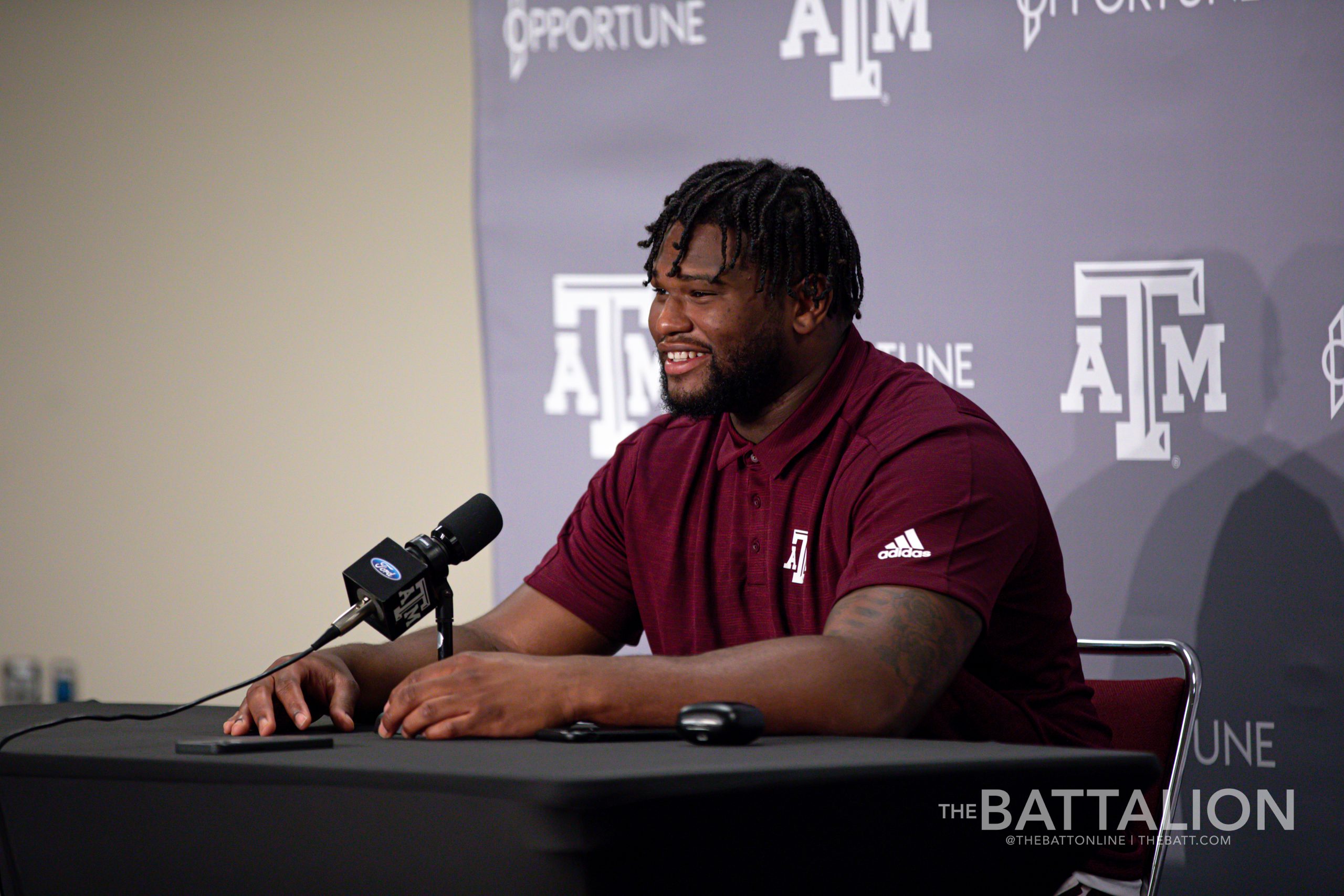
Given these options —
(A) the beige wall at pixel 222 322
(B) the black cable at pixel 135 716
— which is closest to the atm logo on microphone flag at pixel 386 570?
(B) the black cable at pixel 135 716

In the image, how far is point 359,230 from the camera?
3.05 meters

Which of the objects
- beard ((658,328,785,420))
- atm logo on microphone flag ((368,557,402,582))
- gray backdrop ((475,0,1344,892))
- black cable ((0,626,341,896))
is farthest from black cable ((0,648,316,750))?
gray backdrop ((475,0,1344,892))

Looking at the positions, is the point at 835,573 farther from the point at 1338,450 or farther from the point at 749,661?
the point at 1338,450

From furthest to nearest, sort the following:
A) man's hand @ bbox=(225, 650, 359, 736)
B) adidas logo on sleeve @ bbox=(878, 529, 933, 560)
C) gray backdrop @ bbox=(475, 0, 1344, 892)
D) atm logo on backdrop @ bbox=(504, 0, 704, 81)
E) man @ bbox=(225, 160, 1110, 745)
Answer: atm logo on backdrop @ bbox=(504, 0, 704, 81), gray backdrop @ bbox=(475, 0, 1344, 892), adidas logo on sleeve @ bbox=(878, 529, 933, 560), man's hand @ bbox=(225, 650, 359, 736), man @ bbox=(225, 160, 1110, 745)

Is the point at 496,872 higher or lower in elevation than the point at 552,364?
lower

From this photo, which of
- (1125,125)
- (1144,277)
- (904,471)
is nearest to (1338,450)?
(1144,277)

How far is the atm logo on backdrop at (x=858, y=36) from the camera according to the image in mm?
2590

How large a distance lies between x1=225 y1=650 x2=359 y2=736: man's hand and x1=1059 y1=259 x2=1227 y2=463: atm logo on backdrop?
1.49 meters

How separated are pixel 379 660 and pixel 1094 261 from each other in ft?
5.00

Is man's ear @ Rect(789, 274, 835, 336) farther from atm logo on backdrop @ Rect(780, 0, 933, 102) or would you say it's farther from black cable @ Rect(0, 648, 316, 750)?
black cable @ Rect(0, 648, 316, 750)

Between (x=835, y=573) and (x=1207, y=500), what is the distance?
974 mm

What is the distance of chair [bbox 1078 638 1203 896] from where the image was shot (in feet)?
5.79

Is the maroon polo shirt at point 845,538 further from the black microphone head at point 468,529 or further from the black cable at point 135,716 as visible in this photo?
the black cable at point 135,716

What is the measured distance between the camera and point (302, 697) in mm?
1531
